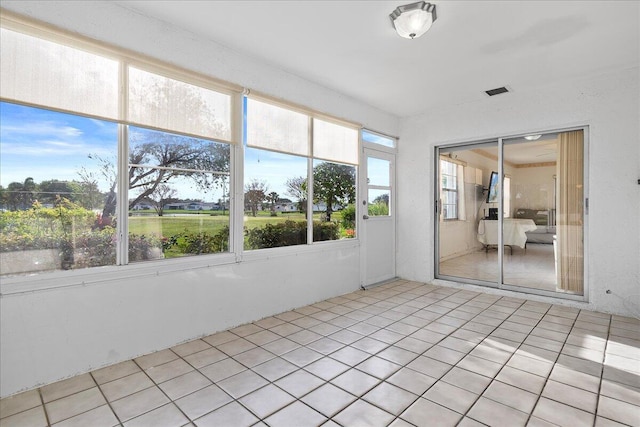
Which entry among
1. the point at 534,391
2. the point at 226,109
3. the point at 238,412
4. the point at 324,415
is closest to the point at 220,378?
the point at 238,412

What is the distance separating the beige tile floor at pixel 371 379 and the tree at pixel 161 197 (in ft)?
4.18

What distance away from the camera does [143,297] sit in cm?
275

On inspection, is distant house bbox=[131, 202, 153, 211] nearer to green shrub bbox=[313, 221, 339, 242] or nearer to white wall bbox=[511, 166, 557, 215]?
green shrub bbox=[313, 221, 339, 242]

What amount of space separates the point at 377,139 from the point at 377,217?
1297mm

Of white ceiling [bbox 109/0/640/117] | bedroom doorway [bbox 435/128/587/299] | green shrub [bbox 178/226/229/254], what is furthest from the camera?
bedroom doorway [bbox 435/128/587/299]

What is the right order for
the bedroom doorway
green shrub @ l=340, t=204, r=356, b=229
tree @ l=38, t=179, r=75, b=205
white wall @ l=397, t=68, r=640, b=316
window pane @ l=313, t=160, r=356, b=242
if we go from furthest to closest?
green shrub @ l=340, t=204, r=356, b=229, window pane @ l=313, t=160, r=356, b=242, the bedroom doorway, white wall @ l=397, t=68, r=640, b=316, tree @ l=38, t=179, r=75, b=205

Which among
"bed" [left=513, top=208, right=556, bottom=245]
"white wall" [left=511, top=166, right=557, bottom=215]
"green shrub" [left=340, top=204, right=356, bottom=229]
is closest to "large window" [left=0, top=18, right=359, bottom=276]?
"green shrub" [left=340, top=204, right=356, bottom=229]

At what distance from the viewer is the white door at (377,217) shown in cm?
505

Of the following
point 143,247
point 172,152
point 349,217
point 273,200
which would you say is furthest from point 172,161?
point 349,217

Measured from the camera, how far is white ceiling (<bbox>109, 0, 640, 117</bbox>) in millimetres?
2624

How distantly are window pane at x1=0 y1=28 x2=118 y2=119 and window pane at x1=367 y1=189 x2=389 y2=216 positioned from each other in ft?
12.0

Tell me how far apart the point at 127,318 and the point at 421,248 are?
14.1 feet

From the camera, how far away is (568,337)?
3150mm

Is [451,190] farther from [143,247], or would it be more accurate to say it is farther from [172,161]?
[143,247]
